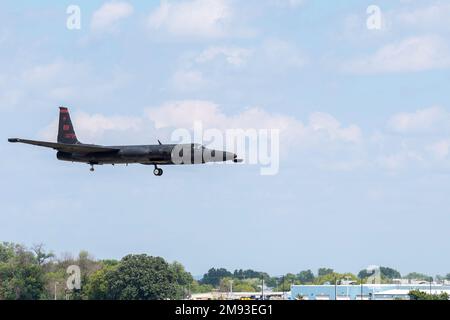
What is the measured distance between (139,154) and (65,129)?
60.3 ft

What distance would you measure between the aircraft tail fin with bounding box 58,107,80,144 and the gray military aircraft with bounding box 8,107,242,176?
2.26m

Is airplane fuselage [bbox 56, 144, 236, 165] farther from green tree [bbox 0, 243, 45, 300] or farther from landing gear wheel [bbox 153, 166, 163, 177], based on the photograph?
green tree [bbox 0, 243, 45, 300]

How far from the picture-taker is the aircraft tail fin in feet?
412

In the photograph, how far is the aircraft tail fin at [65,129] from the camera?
12556cm

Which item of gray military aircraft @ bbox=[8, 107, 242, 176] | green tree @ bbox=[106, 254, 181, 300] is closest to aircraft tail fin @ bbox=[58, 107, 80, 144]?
gray military aircraft @ bbox=[8, 107, 242, 176]

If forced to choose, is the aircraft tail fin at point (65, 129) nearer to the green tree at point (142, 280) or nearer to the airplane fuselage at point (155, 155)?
the airplane fuselage at point (155, 155)

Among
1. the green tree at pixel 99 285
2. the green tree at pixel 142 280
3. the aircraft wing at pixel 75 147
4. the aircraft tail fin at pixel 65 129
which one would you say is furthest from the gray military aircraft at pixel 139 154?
the green tree at pixel 142 280

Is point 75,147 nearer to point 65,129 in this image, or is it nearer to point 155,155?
point 155,155

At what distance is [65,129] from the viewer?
12762 cm

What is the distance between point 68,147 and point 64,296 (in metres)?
70.6

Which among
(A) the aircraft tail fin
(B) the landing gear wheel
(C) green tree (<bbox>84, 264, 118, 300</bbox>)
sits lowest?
(C) green tree (<bbox>84, 264, 118, 300</bbox>)
